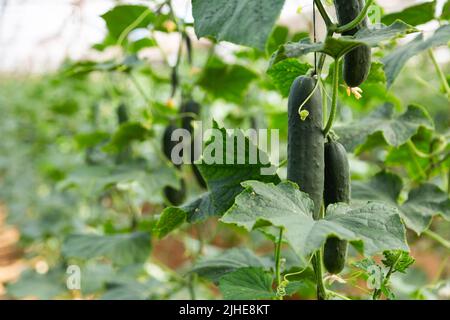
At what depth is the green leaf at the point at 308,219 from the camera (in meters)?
0.71

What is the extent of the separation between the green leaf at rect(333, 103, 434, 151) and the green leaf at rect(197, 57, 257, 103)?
543mm

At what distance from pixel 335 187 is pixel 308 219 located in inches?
5.8

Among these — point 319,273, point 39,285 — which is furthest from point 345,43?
point 39,285

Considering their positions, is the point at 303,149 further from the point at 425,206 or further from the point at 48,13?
the point at 48,13

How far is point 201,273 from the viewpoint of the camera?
1.26m

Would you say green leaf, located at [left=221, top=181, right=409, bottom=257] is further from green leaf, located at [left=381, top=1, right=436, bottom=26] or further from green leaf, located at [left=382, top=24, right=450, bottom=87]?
green leaf, located at [left=381, top=1, right=436, bottom=26]

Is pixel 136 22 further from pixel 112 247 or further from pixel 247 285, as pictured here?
pixel 247 285

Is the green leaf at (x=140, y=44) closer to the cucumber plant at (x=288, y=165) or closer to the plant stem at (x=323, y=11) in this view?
the cucumber plant at (x=288, y=165)

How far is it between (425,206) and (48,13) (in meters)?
3.45

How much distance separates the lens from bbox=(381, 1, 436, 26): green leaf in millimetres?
1354

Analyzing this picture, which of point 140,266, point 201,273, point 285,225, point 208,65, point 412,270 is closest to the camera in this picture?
point 285,225

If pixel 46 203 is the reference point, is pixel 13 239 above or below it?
below

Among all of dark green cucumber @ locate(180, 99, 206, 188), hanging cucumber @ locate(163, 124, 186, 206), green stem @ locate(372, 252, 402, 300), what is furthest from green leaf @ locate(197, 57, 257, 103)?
green stem @ locate(372, 252, 402, 300)

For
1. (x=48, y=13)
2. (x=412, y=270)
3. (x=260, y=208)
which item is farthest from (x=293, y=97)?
(x=48, y=13)
